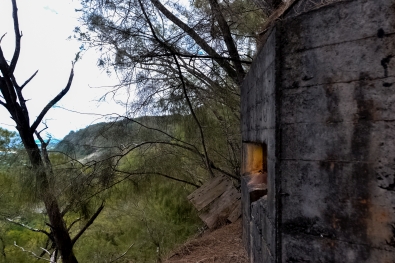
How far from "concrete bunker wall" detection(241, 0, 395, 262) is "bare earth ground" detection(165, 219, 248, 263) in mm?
1788

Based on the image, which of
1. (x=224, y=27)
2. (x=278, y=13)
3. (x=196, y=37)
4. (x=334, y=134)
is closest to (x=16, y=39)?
(x=196, y=37)

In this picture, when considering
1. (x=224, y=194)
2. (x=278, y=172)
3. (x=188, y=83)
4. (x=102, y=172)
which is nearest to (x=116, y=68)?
(x=188, y=83)

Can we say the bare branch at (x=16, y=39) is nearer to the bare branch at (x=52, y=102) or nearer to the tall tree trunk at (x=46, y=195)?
the bare branch at (x=52, y=102)

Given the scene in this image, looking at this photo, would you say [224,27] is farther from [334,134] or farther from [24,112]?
[24,112]

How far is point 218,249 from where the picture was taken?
12.6 ft

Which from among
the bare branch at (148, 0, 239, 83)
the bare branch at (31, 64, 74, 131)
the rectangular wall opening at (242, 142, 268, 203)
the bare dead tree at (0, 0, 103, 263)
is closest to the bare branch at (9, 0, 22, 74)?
the bare dead tree at (0, 0, 103, 263)

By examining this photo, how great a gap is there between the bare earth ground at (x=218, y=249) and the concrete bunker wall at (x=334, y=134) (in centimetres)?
179

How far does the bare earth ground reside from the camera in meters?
3.44

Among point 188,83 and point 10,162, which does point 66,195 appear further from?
point 188,83

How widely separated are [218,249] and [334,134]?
2756 mm

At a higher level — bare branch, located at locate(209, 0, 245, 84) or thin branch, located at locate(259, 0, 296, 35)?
bare branch, located at locate(209, 0, 245, 84)

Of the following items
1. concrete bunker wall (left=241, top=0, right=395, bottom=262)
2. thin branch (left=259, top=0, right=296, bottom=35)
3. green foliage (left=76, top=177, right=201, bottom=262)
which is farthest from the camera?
green foliage (left=76, top=177, right=201, bottom=262)

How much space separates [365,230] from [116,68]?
434cm

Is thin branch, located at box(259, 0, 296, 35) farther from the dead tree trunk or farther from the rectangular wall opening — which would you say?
the dead tree trunk
